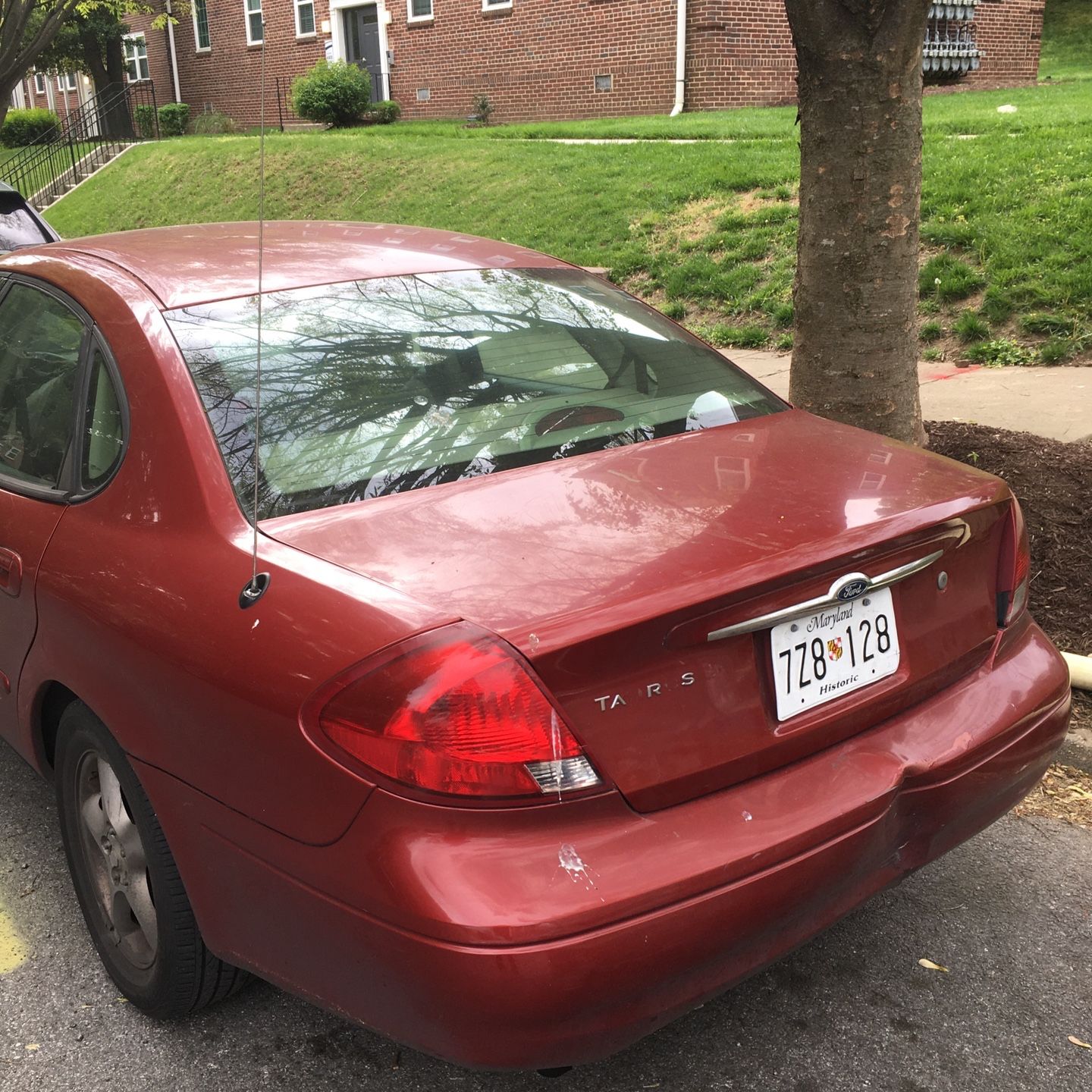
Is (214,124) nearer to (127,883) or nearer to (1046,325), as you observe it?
(1046,325)

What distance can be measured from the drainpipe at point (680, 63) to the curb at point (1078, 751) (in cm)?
1674

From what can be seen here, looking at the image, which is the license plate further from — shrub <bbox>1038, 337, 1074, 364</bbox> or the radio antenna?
Answer: shrub <bbox>1038, 337, 1074, 364</bbox>

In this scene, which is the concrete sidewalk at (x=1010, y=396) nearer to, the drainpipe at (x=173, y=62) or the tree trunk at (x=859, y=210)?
the tree trunk at (x=859, y=210)

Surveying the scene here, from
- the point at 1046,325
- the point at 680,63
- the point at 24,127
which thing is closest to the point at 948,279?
the point at 1046,325

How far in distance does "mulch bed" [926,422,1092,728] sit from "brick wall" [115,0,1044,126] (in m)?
14.8

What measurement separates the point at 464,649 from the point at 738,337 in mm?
6941

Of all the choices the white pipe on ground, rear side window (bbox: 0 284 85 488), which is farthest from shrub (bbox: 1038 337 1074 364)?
rear side window (bbox: 0 284 85 488)

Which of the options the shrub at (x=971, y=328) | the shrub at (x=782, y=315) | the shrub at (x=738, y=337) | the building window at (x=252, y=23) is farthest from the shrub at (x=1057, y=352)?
the building window at (x=252, y=23)

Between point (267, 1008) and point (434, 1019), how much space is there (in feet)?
3.07

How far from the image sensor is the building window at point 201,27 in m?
29.4

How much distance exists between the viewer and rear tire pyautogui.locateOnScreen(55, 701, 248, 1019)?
2340 millimetres

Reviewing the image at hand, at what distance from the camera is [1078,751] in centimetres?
358

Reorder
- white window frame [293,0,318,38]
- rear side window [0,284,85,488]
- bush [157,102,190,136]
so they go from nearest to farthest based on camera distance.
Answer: rear side window [0,284,85,488] → white window frame [293,0,318,38] → bush [157,102,190,136]

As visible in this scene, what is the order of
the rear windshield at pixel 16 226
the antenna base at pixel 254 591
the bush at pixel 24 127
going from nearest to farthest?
the antenna base at pixel 254 591 < the rear windshield at pixel 16 226 < the bush at pixel 24 127
